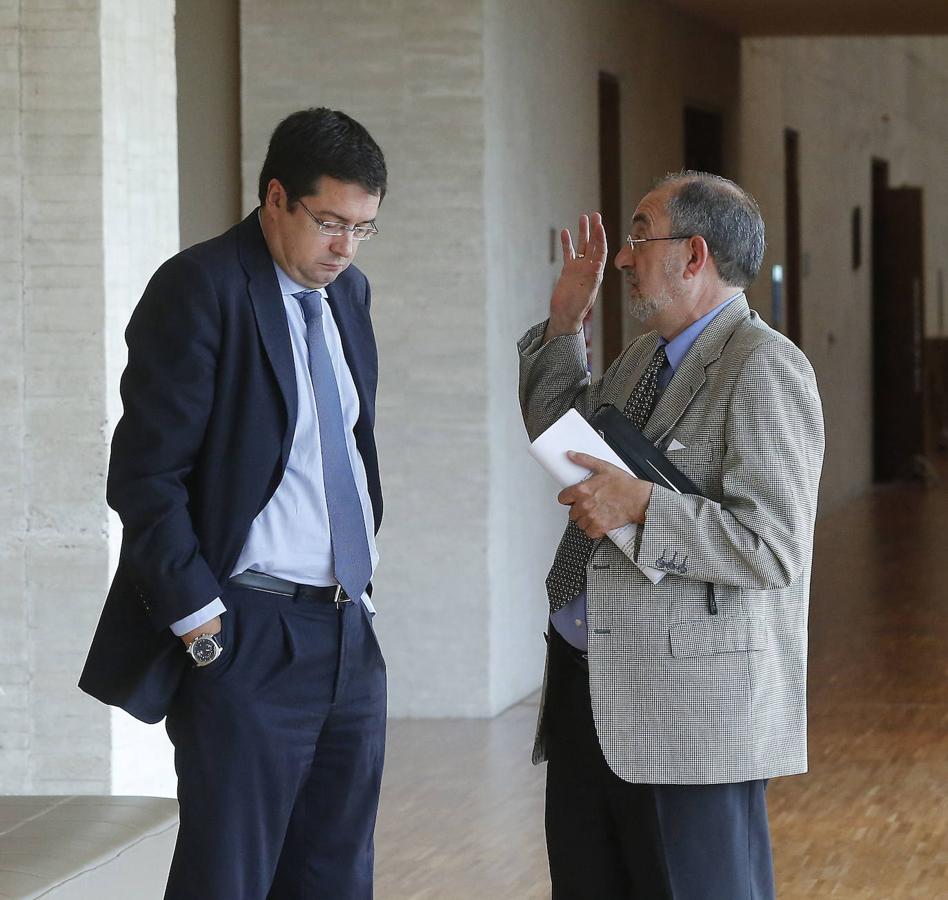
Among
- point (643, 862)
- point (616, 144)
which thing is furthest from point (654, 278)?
point (616, 144)

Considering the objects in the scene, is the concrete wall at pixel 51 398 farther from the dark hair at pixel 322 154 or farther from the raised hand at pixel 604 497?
the raised hand at pixel 604 497

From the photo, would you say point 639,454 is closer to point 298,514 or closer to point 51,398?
point 298,514

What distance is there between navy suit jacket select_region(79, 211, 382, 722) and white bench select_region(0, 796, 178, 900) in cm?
55

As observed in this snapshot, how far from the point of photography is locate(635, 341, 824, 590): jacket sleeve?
250 cm

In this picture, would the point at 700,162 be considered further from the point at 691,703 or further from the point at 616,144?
the point at 691,703

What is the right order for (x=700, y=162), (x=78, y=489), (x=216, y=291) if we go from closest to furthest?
(x=216, y=291) → (x=78, y=489) → (x=700, y=162)

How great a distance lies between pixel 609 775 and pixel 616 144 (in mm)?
6699

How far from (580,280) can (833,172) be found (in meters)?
12.3

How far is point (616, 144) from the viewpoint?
8.98 m

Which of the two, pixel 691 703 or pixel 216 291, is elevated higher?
pixel 216 291

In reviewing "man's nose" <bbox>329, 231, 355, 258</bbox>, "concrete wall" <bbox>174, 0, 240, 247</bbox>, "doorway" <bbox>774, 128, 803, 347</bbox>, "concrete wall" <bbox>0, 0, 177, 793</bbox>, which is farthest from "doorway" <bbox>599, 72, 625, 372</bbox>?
"man's nose" <bbox>329, 231, 355, 258</bbox>

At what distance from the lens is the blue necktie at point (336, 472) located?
2615mm

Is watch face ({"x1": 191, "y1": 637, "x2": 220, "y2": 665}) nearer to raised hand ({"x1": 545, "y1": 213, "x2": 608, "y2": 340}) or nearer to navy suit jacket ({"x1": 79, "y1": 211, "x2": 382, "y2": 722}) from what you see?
navy suit jacket ({"x1": 79, "y1": 211, "x2": 382, "y2": 722})

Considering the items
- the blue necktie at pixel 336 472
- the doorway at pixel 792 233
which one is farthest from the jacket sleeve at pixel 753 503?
the doorway at pixel 792 233
